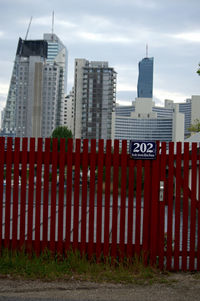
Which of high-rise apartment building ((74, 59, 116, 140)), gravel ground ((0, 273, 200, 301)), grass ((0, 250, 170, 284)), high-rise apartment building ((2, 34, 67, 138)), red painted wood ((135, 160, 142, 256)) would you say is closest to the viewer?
gravel ground ((0, 273, 200, 301))

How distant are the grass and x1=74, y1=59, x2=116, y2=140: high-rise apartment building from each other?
15572 cm

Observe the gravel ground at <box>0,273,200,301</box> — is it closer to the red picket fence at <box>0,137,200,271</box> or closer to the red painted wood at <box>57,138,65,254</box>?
the red picket fence at <box>0,137,200,271</box>

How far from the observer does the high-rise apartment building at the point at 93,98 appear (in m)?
164

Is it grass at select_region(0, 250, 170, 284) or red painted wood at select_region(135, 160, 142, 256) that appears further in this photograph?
red painted wood at select_region(135, 160, 142, 256)

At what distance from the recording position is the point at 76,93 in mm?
165750

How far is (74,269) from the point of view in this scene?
21.4 feet

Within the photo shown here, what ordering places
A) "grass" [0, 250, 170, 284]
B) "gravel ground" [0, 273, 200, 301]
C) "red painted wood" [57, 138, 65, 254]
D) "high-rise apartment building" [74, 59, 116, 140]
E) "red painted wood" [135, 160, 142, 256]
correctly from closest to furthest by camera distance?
"gravel ground" [0, 273, 200, 301], "grass" [0, 250, 170, 284], "red painted wood" [135, 160, 142, 256], "red painted wood" [57, 138, 65, 254], "high-rise apartment building" [74, 59, 116, 140]

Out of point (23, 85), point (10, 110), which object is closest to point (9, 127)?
point (10, 110)

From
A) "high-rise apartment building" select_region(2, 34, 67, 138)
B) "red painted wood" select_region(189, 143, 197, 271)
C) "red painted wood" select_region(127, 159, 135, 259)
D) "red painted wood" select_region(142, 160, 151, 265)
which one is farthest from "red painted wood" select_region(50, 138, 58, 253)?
"high-rise apartment building" select_region(2, 34, 67, 138)

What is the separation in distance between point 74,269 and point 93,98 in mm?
158542

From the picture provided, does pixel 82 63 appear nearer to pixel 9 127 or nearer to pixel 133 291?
pixel 9 127

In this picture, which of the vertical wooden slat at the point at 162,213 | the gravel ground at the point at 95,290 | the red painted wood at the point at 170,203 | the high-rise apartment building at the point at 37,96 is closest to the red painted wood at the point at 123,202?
the vertical wooden slat at the point at 162,213

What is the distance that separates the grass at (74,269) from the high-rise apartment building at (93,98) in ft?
511

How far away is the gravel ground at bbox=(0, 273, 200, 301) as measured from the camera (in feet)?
17.9
